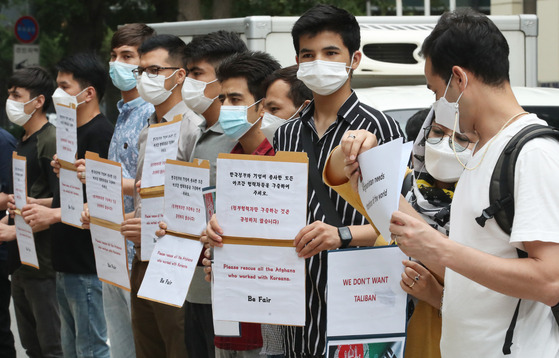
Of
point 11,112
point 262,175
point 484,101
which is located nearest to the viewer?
point 484,101

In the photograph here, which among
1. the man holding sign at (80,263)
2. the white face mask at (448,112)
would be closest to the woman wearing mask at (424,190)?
the white face mask at (448,112)

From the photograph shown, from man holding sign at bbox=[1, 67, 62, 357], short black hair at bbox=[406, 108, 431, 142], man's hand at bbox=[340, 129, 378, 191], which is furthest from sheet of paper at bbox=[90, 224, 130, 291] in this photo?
man's hand at bbox=[340, 129, 378, 191]

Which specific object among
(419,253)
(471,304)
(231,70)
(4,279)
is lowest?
(4,279)

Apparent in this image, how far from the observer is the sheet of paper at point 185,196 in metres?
4.34

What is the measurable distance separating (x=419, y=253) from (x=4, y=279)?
5350 millimetres

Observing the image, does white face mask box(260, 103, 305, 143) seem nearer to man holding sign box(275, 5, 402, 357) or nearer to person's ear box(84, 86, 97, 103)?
man holding sign box(275, 5, 402, 357)

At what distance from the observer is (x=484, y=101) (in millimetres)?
2811

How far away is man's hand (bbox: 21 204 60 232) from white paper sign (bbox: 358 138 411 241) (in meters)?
3.49

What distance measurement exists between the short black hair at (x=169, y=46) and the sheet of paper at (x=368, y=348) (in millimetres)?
2836

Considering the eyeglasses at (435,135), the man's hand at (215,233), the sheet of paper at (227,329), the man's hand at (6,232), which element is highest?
the eyeglasses at (435,135)

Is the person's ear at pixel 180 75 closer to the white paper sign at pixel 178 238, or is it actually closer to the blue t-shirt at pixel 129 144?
the blue t-shirt at pixel 129 144

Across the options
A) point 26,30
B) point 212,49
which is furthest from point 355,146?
point 26,30

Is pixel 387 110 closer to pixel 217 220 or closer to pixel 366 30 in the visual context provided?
pixel 366 30

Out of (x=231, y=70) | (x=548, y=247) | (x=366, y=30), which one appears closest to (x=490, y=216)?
(x=548, y=247)
